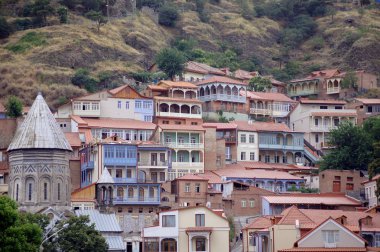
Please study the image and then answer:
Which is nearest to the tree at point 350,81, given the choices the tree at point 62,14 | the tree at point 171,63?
the tree at point 171,63

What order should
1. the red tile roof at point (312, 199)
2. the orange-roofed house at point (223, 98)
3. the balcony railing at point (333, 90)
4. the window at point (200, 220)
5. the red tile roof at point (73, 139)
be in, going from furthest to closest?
the balcony railing at point (333, 90) → the orange-roofed house at point (223, 98) → the red tile roof at point (73, 139) → the red tile roof at point (312, 199) → the window at point (200, 220)

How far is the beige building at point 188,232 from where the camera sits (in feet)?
339

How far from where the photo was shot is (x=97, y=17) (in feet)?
560

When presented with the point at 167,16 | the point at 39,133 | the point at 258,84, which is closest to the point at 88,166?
the point at 39,133

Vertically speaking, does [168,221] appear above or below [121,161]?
below

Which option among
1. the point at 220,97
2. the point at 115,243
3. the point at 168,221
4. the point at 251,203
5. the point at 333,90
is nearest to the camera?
the point at 115,243

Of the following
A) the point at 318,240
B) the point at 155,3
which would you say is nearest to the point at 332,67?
the point at 155,3

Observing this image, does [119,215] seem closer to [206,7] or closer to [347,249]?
[347,249]

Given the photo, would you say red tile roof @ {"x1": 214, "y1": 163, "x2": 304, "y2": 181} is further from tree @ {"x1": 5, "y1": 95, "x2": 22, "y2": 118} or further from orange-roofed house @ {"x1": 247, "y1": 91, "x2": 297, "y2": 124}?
orange-roofed house @ {"x1": 247, "y1": 91, "x2": 297, "y2": 124}

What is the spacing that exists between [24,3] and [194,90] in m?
39.8

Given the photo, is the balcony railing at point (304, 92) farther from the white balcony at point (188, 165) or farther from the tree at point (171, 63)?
the white balcony at point (188, 165)

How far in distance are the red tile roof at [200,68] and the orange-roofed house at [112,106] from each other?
63.0 feet

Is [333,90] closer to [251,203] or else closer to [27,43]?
[27,43]

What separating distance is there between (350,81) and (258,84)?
9989 millimetres
